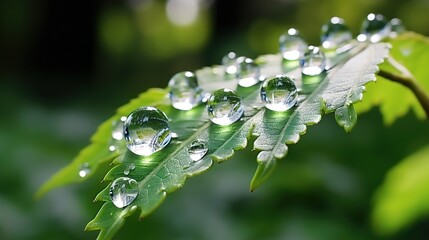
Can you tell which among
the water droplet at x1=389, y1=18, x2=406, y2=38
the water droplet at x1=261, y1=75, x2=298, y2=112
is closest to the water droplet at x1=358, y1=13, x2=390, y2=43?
the water droplet at x1=389, y1=18, x2=406, y2=38

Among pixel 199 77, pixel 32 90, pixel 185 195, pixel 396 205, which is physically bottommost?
pixel 32 90

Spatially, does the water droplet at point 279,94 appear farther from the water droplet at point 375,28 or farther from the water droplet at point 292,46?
the water droplet at point 375,28

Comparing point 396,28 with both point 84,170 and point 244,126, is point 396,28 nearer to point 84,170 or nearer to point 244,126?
point 244,126

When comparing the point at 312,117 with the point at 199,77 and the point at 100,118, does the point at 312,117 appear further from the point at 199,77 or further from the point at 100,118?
the point at 100,118

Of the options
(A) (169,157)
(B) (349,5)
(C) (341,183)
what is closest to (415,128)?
(C) (341,183)

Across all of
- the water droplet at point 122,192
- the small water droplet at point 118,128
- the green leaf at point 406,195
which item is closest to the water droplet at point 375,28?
the small water droplet at point 118,128

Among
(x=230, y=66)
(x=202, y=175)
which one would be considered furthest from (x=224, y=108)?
(x=202, y=175)
